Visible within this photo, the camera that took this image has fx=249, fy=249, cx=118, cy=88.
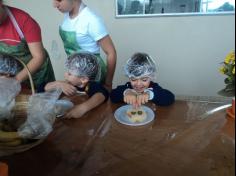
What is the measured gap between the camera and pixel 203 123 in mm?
734

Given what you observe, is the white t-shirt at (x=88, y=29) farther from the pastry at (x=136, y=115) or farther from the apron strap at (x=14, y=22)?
the pastry at (x=136, y=115)

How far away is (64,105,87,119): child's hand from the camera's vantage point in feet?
2.65

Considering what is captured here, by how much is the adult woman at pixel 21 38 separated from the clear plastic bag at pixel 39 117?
0.81ft

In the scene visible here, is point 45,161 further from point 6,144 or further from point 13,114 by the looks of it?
point 13,114

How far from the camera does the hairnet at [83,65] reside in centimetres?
91

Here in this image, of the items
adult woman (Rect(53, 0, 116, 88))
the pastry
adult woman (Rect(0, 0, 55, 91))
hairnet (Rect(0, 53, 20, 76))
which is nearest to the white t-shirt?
adult woman (Rect(53, 0, 116, 88))

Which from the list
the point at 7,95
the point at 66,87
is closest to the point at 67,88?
the point at 66,87

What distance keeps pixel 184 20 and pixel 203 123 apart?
0.54m

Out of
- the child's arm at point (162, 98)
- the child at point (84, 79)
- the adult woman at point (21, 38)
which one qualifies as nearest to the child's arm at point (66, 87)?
the child at point (84, 79)

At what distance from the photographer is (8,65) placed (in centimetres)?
101

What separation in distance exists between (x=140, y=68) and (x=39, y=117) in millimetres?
344

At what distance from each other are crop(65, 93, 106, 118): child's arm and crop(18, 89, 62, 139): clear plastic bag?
0.24ft

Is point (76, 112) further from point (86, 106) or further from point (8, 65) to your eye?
point (8, 65)

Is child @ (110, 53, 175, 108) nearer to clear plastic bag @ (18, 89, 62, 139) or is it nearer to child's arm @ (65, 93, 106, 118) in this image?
child's arm @ (65, 93, 106, 118)
